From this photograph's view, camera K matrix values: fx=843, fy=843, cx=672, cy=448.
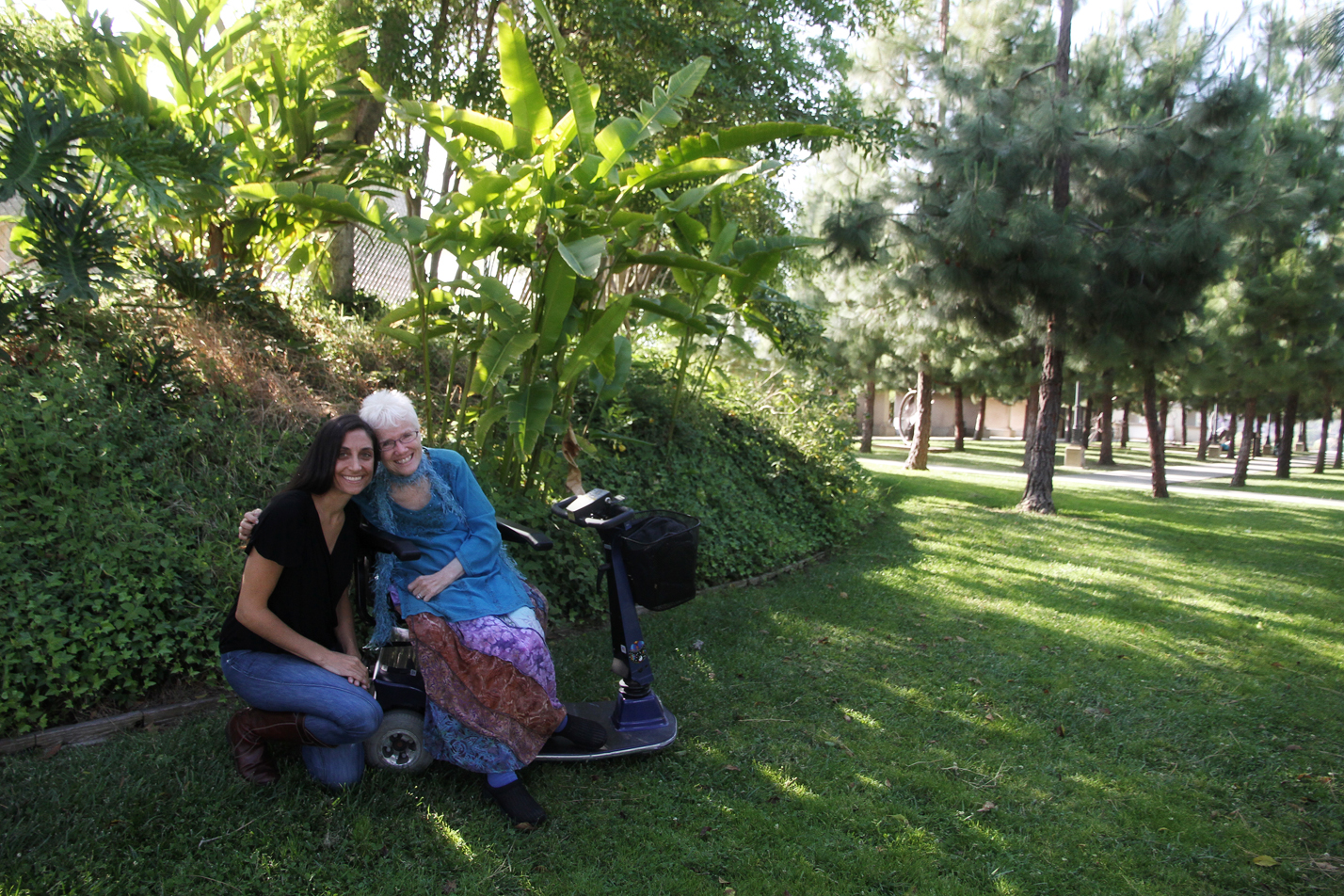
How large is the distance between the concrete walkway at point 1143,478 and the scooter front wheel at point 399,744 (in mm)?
15802

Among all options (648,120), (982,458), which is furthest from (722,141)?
(982,458)

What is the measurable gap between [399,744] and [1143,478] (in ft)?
66.9

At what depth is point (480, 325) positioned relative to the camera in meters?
5.00

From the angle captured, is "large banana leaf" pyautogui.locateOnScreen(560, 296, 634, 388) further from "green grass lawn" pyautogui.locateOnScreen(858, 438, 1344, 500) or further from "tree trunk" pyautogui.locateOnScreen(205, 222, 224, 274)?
"green grass lawn" pyautogui.locateOnScreen(858, 438, 1344, 500)

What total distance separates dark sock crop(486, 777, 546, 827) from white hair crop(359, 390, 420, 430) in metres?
1.36

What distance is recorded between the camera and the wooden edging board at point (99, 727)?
3.14 m

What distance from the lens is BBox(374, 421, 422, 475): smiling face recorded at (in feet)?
10.3

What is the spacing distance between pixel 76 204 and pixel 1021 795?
17.4 feet

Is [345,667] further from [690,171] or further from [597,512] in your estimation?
[690,171]

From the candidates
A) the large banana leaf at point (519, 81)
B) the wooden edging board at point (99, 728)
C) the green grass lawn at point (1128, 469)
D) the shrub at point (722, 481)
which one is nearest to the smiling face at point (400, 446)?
the wooden edging board at point (99, 728)

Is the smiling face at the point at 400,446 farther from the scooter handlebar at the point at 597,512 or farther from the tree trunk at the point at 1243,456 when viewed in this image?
the tree trunk at the point at 1243,456

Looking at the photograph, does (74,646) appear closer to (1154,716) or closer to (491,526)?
(491,526)

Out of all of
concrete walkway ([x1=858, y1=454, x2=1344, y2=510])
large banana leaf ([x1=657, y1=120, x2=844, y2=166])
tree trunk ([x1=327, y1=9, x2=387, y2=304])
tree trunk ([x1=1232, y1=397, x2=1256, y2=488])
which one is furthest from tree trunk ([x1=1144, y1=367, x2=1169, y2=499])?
tree trunk ([x1=327, y1=9, x2=387, y2=304])

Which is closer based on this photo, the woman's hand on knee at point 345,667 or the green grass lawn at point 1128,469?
the woman's hand on knee at point 345,667
